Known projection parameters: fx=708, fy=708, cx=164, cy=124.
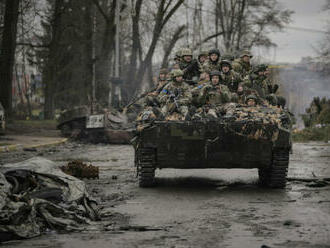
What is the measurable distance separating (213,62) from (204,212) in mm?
5079

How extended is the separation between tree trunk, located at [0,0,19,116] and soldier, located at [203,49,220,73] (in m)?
15.6

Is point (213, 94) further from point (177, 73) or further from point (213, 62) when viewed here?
point (213, 62)

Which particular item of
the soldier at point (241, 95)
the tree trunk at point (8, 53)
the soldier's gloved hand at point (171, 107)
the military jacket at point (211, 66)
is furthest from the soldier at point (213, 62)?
the tree trunk at point (8, 53)

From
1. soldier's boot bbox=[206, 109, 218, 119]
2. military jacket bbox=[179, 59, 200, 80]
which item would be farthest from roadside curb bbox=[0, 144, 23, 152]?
soldier's boot bbox=[206, 109, 218, 119]

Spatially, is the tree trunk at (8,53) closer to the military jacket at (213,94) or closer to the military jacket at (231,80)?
the military jacket at (231,80)

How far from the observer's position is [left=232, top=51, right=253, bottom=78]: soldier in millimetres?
13285

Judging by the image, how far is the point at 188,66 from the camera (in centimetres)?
1285

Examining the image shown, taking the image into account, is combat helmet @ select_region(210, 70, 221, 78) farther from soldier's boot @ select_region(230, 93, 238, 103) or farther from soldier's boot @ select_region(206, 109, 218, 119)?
soldier's boot @ select_region(206, 109, 218, 119)

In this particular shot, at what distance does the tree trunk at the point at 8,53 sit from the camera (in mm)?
26938

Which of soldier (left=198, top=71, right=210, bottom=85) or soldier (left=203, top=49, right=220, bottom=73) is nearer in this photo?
soldier (left=198, top=71, right=210, bottom=85)

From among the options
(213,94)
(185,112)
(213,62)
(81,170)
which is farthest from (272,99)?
(81,170)

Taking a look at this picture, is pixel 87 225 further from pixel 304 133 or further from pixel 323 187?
pixel 304 133

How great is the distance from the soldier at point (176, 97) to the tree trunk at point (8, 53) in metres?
16.0

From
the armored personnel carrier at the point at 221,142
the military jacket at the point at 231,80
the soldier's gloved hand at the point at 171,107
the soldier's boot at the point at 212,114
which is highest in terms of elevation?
the military jacket at the point at 231,80
